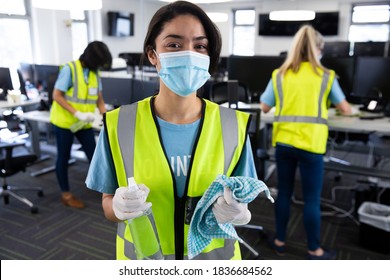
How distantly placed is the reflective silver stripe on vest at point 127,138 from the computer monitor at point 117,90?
7.19 feet

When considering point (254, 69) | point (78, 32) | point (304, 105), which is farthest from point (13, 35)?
point (304, 105)

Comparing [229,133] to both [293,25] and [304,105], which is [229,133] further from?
[293,25]

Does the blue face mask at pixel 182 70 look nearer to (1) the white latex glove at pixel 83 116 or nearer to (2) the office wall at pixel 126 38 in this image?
(1) the white latex glove at pixel 83 116

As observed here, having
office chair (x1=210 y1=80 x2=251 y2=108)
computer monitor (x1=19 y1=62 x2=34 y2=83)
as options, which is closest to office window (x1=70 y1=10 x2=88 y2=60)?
computer monitor (x1=19 y1=62 x2=34 y2=83)

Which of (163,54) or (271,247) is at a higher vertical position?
(163,54)

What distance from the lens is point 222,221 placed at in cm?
85

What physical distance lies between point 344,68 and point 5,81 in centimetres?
337

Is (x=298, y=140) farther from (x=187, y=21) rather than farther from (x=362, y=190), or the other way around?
(x=187, y=21)

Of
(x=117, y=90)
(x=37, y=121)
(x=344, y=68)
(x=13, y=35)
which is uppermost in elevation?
(x=13, y=35)

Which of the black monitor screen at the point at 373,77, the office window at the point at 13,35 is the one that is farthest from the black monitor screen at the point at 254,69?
the office window at the point at 13,35

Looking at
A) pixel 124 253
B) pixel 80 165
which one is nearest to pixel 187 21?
pixel 124 253

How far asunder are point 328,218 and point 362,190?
334mm

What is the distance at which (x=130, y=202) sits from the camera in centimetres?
79

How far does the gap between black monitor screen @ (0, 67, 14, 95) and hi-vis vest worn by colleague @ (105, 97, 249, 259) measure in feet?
11.1
